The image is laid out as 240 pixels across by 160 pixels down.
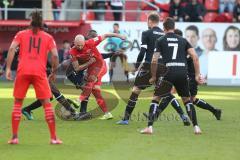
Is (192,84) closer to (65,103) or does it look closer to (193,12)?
(65,103)

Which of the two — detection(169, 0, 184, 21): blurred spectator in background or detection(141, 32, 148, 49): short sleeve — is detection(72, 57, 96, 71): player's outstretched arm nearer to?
detection(141, 32, 148, 49): short sleeve

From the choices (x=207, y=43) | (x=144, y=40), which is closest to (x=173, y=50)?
(x=144, y=40)

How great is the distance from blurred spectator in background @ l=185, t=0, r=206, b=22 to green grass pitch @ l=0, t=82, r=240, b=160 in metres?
13.7

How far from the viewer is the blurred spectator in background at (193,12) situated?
30094 mm

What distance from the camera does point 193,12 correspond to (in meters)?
Result: 30.1

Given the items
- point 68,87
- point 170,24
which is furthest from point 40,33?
Answer: point 68,87

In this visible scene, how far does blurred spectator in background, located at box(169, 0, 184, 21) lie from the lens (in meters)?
30.3

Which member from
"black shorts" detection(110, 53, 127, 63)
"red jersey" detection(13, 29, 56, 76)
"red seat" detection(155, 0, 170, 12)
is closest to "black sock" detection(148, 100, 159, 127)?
"red jersey" detection(13, 29, 56, 76)

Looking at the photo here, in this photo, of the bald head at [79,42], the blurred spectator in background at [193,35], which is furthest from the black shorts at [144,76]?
the blurred spectator in background at [193,35]

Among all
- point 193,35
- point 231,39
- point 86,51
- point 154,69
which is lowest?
point 231,39

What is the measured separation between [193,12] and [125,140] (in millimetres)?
18634

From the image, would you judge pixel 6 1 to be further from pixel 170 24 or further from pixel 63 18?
pixel 170 24

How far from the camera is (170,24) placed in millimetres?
12703

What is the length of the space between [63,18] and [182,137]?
62.3 feet
